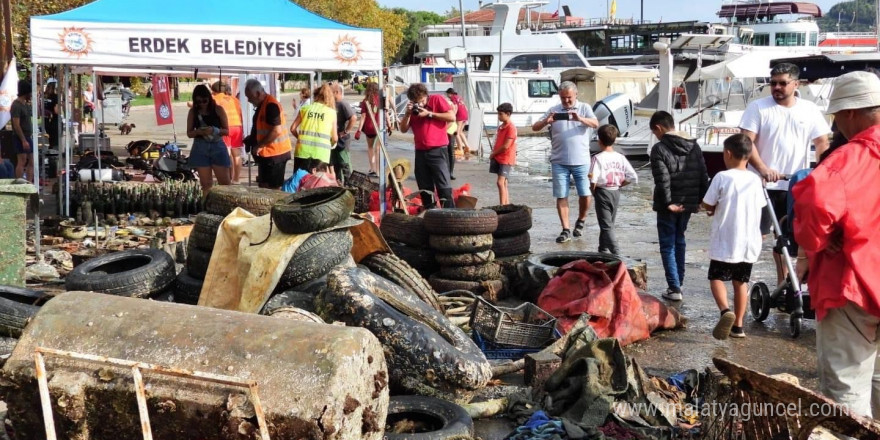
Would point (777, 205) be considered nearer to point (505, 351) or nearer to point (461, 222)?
point (461, 222)

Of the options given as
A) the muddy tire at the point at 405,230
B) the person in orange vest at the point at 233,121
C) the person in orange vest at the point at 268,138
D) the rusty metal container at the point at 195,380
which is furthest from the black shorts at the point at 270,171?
the rusty metal container at the point at 195,380

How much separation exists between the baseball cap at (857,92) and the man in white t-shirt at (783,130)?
3.66m

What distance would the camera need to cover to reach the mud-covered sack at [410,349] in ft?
17.1

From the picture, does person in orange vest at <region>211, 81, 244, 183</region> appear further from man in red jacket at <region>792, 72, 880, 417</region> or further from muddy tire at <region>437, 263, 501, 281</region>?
man in red jacket at <region>792, 72, 880, 417</region>

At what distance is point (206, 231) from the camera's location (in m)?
7.32

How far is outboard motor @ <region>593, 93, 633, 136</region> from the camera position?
2344cm

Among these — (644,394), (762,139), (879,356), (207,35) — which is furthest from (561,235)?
(879,356)

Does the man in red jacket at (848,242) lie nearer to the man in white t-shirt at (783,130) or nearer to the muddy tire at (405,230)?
the man in white t-shirt at (783,130)

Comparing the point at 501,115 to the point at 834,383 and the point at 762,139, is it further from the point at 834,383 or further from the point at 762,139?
the point at 834,383

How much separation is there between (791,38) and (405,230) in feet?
186

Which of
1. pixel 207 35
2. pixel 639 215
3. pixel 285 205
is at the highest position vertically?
pixel 207 35

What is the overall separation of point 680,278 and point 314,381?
5.38m

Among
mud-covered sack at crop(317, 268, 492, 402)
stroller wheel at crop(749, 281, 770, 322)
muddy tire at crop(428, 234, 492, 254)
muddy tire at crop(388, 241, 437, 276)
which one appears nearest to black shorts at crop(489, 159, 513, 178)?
muddy tire at crop(388, 241, 437, 276)

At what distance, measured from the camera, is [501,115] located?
1295cm
